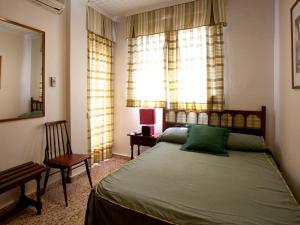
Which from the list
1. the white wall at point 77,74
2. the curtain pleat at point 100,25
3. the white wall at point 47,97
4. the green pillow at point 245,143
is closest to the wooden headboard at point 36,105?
the white wall at point 47,97

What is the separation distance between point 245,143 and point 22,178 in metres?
2.52

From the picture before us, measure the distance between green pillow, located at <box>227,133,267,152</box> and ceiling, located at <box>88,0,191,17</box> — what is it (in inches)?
90.4

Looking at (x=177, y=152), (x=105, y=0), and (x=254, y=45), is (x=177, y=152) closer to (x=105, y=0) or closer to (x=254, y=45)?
(x=254, y=45)

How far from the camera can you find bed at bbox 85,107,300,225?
1.17 metres

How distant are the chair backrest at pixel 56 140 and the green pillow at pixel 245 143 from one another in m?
2.23

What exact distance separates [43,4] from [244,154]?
311cm

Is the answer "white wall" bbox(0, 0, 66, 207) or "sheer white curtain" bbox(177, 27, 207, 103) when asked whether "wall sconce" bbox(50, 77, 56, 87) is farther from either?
"sheer white curtain" bbox(177, 27, 207, 103)

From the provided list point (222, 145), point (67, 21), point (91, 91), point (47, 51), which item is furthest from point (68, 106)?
point (222, 145)

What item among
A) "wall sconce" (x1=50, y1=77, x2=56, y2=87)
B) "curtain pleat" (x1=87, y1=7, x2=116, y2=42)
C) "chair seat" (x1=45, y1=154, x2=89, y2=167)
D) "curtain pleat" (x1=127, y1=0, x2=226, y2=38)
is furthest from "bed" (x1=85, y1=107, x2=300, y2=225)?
"curtain pleat" (x1=87, y1=7, x2=116, y2=42)

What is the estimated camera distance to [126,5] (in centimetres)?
339

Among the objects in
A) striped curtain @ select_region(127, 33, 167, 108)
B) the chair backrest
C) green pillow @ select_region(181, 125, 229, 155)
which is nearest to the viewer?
green pillow @ select_region(181, 125, 229, 155)

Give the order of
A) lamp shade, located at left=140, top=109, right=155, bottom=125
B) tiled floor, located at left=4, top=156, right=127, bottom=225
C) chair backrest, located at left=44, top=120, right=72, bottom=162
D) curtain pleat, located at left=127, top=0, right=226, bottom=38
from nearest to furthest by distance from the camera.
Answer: tiled floor, located at left=4, top=156, right=127, bottom=225 → chair backrest, located at left=44, top=120, right=72, bottom=162 → curtain pleat, located at left=127, top=0, right=226, bottom=38 → lamp shade, located at left=140, top=109, right=155, bottom=125

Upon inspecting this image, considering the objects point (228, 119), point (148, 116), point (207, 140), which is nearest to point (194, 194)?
point (207, 140)

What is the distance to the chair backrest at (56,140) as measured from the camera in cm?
265
